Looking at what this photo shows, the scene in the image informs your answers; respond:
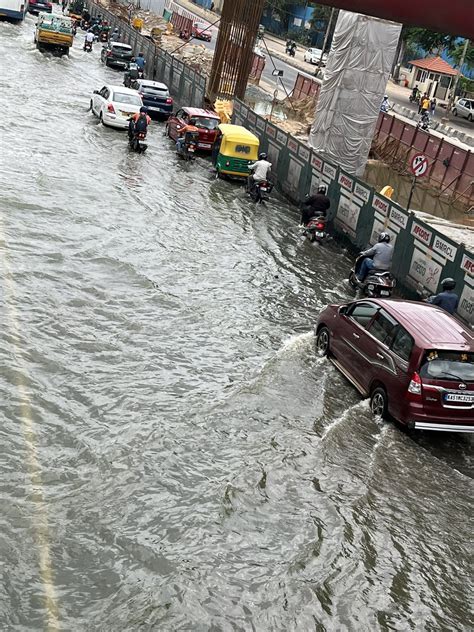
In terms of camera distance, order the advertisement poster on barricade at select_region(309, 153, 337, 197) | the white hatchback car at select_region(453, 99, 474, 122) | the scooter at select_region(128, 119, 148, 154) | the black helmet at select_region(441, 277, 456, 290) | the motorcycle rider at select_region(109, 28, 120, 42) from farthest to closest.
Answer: the white hatchback car at select_region(453, 99, 474, 122), the motorcycle rider at select_region(109, 28, 120, 42), the scooter at select_region(128, 119, 148, 154), the advertisement poster on barricade at select_region(309, 153, 337, 197), the black helmet at select_region(441, 277, 456, 290)

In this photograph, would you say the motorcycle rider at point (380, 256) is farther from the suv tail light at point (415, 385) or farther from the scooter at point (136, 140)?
the scooter at point (136, 140)

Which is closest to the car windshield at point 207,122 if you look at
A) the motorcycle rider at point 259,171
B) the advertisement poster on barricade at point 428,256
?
the motorcycle rider at point 259,171

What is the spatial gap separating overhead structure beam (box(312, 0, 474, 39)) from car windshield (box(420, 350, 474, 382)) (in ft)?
17.2

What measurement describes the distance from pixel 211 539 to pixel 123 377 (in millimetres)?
4004

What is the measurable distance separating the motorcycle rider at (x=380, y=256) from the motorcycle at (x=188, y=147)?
1150cm

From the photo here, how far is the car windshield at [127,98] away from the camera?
3186 cm

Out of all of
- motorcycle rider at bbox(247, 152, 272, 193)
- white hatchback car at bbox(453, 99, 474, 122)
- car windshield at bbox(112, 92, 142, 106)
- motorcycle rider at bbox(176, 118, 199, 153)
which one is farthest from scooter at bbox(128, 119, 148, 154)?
white hatchback car at bbox(453, 99, 474, 122)

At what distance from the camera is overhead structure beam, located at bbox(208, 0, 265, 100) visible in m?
38.6

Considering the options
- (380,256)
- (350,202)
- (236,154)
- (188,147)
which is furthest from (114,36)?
(380,256)

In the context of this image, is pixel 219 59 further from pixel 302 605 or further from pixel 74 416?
pixel 302 605

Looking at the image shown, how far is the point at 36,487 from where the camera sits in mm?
9570

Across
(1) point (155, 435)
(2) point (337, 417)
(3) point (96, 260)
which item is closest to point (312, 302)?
(3) point (96, 260)

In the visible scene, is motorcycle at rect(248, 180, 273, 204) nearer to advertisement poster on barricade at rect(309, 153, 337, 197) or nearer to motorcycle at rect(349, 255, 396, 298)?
advertisement poster on barricade at rect(309, 153, 337, 197)

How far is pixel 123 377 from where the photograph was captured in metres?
12.7
